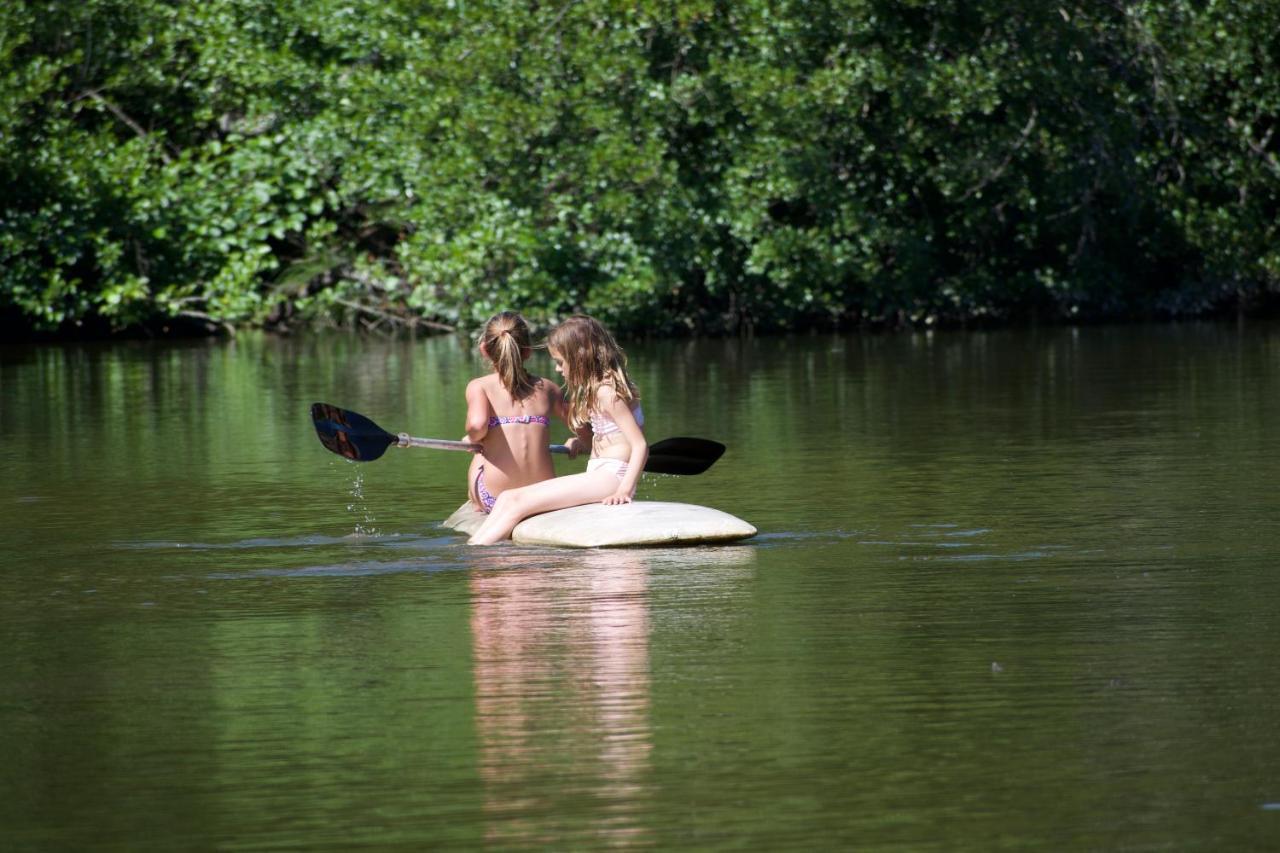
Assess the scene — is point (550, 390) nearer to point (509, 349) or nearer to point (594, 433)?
point (509, 349)

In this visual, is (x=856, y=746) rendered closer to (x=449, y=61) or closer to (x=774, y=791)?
(x=774, y=791)

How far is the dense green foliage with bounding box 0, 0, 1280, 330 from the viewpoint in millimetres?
29516

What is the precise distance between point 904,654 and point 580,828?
7.33 ft

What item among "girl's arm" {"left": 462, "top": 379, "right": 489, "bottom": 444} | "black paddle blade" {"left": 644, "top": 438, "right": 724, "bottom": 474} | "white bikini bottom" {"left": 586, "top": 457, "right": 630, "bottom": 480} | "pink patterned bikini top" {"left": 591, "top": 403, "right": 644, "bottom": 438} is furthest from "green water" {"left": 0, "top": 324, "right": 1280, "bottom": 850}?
"pink patterned bikini top" {"left": 591, "top": 403, "right": 644, "bottom": 438}

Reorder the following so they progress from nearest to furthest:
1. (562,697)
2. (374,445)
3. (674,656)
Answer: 1. (562,697)
2. (674,656)
3. (374,445)

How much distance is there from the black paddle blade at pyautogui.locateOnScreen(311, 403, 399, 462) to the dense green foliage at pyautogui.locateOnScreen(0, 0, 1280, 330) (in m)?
17.4

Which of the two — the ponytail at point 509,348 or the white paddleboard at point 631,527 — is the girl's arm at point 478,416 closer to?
the ponytail at point 509,348

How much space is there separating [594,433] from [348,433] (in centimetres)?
189

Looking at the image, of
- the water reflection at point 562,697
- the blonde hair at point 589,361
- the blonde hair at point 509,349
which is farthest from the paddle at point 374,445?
the water reflection at point 562,697

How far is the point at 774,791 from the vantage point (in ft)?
18.4

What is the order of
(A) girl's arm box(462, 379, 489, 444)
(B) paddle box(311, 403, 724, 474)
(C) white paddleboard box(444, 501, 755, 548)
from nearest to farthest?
(C) white paddleboard box(444, 501, 755, 548) → (A) girl's arm box(462, 379, 489, 444) → (B) paddle box(311, 403, 724, 474)

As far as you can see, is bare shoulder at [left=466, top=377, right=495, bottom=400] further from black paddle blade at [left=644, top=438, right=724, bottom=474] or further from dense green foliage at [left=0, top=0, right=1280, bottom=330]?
dense green foliage at [left=0, top=0, right=1280, bottom=330]

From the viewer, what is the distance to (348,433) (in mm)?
11961

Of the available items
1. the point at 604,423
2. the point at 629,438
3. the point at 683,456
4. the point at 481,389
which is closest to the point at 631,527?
the point at 629,438
